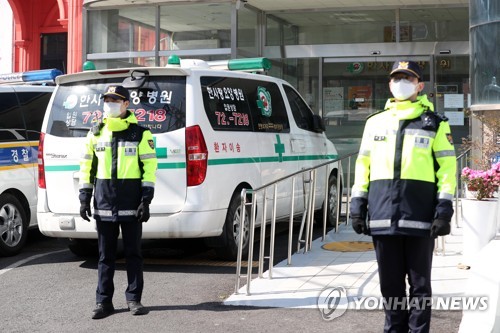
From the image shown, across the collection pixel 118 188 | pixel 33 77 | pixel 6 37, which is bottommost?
pixel 118 188

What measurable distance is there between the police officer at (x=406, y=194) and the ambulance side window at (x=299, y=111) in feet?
17.4

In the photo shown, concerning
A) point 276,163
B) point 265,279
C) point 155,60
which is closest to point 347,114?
point 155,60

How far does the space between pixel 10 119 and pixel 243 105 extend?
2.95m

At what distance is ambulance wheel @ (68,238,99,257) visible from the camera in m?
9.60

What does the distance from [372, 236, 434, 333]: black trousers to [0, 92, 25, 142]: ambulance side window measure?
6.06m

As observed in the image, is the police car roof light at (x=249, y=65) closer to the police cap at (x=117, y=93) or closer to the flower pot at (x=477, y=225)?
the flower pot at (x=477, y=225)

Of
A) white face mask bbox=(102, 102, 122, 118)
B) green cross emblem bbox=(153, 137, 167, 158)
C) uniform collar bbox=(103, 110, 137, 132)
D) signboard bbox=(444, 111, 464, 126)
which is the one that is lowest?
green cross emblem bbox=(153, 137, 167, 158)

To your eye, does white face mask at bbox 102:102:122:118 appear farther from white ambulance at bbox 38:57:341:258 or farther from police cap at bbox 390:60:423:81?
police cap at bbox 390:60:423:81

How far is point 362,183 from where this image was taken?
5.30 m

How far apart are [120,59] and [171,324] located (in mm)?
10852

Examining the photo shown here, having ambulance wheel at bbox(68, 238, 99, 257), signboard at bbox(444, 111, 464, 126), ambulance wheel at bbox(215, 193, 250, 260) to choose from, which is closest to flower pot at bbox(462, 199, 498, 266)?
ambulance wheel at bbox(215, 193, 250, 260)

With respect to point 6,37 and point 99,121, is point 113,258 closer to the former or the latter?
point 99,121

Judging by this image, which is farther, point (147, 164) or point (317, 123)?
point (317, 123)

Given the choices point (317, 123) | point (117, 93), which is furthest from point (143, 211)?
point (317, 123)
